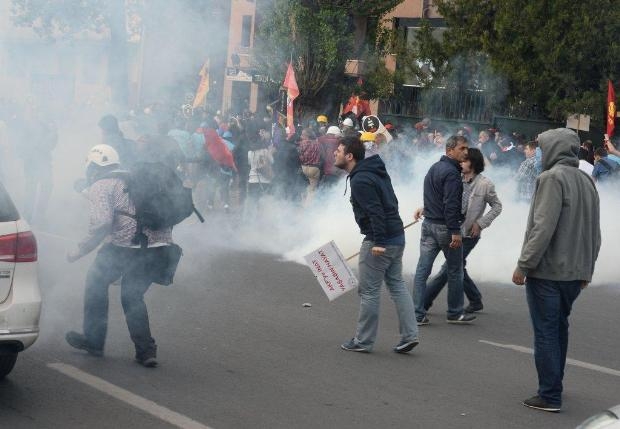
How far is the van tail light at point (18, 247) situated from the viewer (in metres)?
6.15

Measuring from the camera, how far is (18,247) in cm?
622

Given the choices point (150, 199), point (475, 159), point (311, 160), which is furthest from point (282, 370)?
point (311, 160)

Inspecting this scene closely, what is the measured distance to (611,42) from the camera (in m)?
23.8

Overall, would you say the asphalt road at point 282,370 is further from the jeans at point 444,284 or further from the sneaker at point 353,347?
the jeans at point 444,284

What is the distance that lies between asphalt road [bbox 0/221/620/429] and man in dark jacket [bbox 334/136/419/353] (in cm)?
23

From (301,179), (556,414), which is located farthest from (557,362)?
(301,179)

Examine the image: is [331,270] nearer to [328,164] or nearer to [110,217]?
[110,217]

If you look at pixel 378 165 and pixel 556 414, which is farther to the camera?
pixel 378 165

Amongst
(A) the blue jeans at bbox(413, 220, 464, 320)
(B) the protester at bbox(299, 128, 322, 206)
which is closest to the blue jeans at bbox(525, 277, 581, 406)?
(A) the blue jeans at bbox(413, 220, 464, 320)

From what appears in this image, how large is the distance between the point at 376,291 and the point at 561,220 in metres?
1.89

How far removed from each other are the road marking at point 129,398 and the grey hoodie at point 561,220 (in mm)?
2287

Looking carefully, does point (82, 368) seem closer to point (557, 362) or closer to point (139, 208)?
point (139, 208)

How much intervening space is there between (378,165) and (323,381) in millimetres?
1791

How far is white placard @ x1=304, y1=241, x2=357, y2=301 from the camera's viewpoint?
8617 mm
